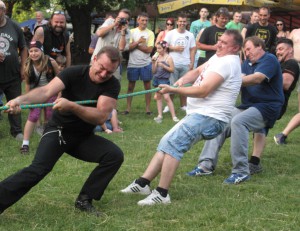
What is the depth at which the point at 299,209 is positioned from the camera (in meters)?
5.05

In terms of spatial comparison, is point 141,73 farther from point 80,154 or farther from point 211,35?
point 80,154

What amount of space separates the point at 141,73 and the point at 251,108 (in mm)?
4623

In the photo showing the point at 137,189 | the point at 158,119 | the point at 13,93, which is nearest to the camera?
the point at 137,189

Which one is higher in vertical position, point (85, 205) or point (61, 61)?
point (61, 61)

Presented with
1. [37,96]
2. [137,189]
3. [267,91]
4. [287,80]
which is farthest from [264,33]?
[37,96]

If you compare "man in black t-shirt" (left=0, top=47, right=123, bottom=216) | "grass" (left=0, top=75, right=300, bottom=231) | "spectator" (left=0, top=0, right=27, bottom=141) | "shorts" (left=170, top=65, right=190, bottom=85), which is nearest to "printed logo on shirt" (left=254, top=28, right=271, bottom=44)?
"shorts" (left=170, top=65, right=190, bottom=85)

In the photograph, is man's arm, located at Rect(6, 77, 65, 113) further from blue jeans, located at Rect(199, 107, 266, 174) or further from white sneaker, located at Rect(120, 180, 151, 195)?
blue jeans, located at Rect(199, 107, 266, 174)

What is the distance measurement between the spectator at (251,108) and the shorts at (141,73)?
4206mm

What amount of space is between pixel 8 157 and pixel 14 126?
4.33 ft

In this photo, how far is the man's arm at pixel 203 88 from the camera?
204 inches

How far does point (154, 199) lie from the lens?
5.19m

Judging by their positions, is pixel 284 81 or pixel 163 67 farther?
pixel 163 67

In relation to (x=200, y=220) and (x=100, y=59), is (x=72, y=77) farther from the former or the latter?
(x=200, y=220)

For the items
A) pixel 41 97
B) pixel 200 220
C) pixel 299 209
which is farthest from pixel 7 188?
pixel 299 209
